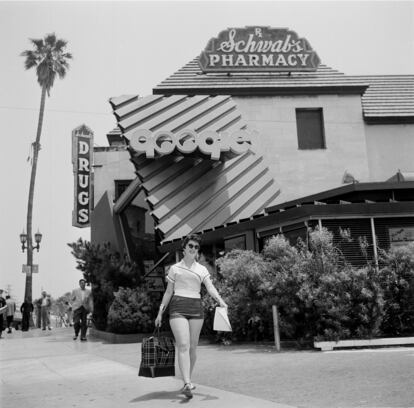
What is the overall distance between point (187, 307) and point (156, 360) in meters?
0.70

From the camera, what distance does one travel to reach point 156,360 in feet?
20.3

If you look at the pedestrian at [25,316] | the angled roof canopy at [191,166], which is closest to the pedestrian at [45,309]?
the pedestrian at [25,316]

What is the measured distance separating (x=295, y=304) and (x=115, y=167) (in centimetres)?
1718

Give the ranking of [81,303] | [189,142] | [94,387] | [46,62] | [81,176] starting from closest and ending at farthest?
[94,387] < [81,303] < [189,142] < [81,176] < [46,62]

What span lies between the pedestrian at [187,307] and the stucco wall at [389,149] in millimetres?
20202

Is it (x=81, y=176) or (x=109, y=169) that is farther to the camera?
(x=81, y=176)

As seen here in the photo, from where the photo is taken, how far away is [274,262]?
11.2m

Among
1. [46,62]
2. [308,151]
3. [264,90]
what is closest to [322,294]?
[308,151]

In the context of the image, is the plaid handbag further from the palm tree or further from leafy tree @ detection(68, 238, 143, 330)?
the palm tree

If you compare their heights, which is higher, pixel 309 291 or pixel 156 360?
pixel 309 291

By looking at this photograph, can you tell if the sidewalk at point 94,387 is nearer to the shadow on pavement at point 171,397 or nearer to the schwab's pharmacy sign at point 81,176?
the shadow on pavement at point 171,397

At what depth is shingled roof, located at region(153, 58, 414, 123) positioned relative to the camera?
24969mm

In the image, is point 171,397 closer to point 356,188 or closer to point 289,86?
point 356,188

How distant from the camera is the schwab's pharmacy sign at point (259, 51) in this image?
25688 mm
